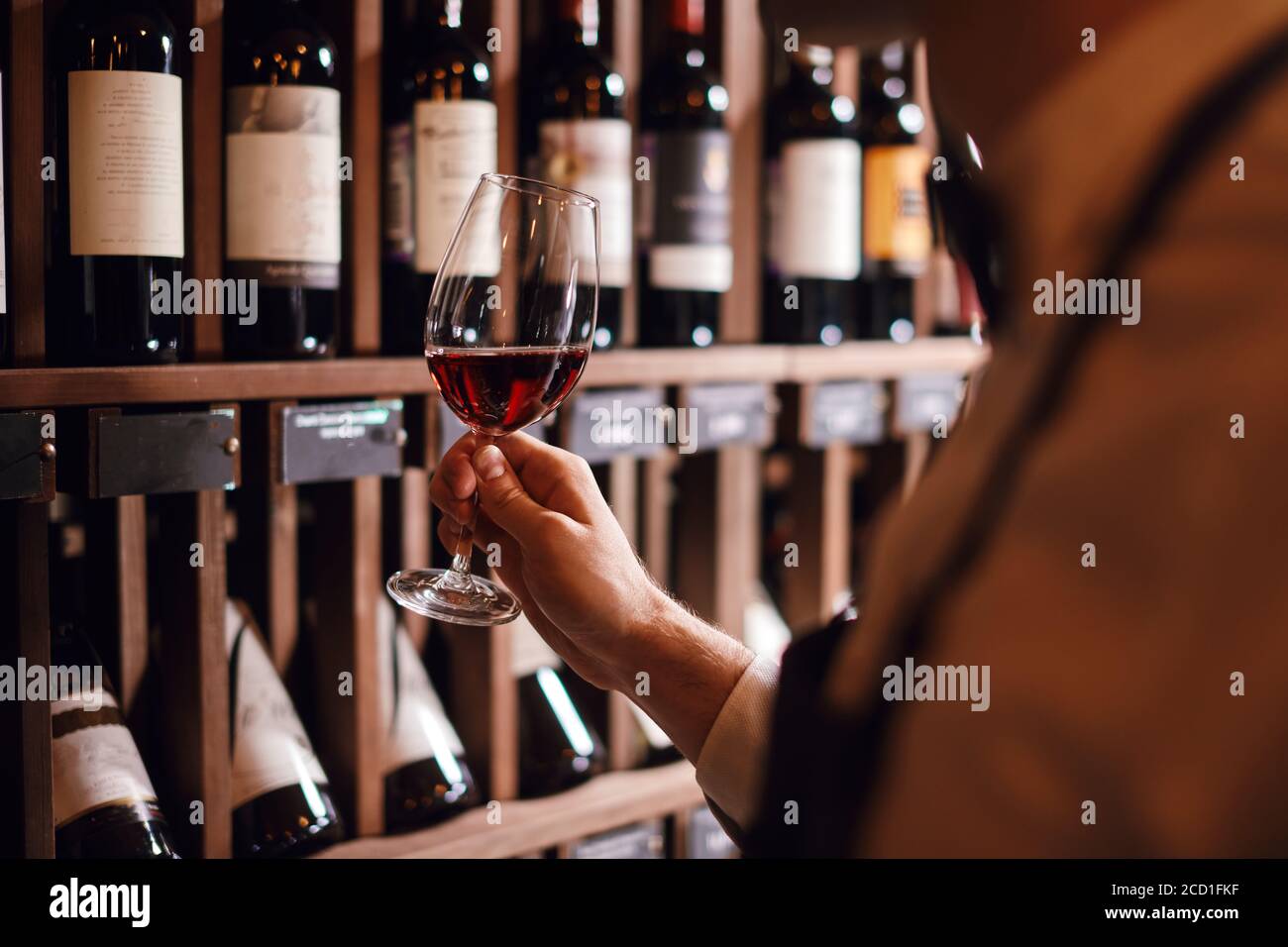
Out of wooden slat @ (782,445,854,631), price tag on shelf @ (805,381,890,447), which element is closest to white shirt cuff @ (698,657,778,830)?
price tag on shelf @ (805,381,890,447)

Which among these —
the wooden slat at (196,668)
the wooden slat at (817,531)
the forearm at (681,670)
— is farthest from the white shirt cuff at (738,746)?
the wooden slat at (817,531)

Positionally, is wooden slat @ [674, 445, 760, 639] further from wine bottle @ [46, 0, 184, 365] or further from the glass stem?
wine bottle @ [46, 0, 184, 365]

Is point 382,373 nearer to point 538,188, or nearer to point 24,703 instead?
point 538,188

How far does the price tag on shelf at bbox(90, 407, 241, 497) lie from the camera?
1.04 meters

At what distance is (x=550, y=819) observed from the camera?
1.43m

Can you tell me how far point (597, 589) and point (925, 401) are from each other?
98 centimetres

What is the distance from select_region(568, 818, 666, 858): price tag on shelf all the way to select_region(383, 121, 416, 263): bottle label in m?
0.71

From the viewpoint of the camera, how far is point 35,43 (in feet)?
3.32

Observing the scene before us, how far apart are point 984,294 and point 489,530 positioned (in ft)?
1.94

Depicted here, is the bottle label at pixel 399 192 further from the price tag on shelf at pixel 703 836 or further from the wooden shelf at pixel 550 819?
the price tag on shelf at pixel 703 836

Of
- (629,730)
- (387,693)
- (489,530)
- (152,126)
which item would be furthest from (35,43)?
(629,730)

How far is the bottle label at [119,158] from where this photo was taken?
1024mm
